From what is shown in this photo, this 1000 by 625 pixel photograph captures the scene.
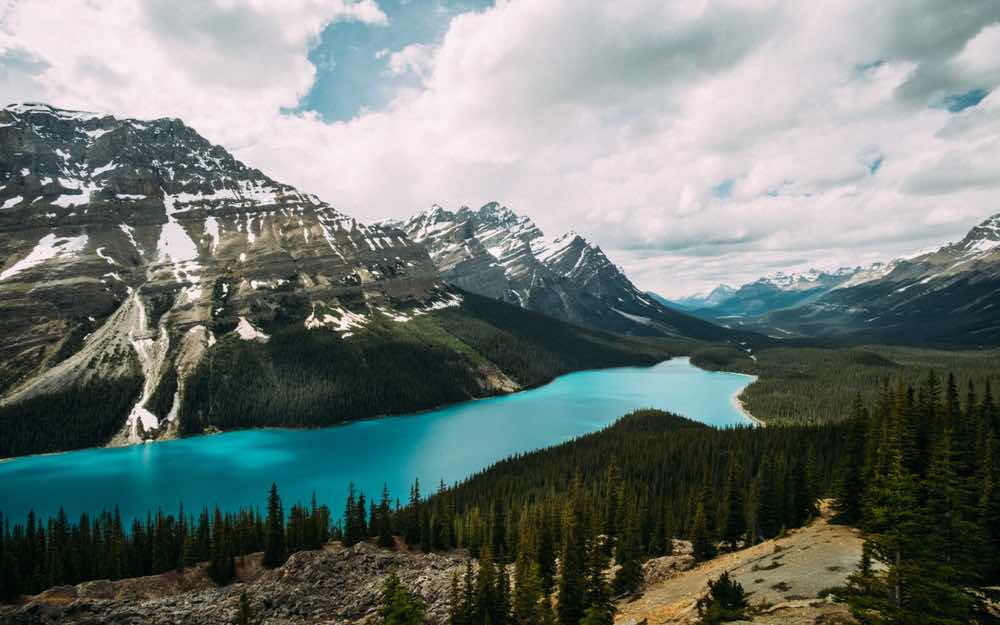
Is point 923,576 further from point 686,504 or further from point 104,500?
point 104,500

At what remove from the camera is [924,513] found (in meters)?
27.8

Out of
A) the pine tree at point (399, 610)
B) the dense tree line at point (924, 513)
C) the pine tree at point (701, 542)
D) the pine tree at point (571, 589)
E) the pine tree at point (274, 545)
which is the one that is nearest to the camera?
the dense tree line at point (924, 513)

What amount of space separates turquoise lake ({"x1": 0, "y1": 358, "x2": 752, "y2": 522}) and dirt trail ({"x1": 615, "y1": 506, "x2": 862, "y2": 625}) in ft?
216

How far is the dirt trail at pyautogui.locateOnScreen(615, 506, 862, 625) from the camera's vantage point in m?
27.0

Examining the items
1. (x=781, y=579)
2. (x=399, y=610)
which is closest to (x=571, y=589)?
(x=399, y=610)

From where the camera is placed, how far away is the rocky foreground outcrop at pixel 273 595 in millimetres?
42062

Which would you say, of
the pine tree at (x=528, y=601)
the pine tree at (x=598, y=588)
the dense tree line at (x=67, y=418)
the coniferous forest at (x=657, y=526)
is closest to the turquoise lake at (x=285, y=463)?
the dense tree line at (x=67, y=418)

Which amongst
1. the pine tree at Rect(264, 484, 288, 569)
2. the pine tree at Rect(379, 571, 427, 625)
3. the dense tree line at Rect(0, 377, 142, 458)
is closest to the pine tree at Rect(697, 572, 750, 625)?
the pine tree at Rect(379, 571, 427, 625)

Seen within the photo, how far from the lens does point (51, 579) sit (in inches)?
2322

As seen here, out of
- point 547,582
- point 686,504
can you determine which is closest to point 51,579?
point 547,582

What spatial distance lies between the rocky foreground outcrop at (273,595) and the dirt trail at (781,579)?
18.4m

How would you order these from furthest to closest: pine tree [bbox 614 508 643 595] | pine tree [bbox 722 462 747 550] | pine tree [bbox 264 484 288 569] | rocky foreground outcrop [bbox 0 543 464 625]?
1. pine tree [bbox 264 484 288 569]
2. pine tree [bbox 722 462 747 550]
3. pine tree [bbox 614 508 643 595]
4. rocky foreground outcrop [bbox 0 543 464 625]

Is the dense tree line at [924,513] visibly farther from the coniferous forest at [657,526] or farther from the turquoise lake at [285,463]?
the turquoise lake at [285,463]

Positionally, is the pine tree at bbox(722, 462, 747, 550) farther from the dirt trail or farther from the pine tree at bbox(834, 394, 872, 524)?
the pine tree at bbox(834, 394, 872, 524)
